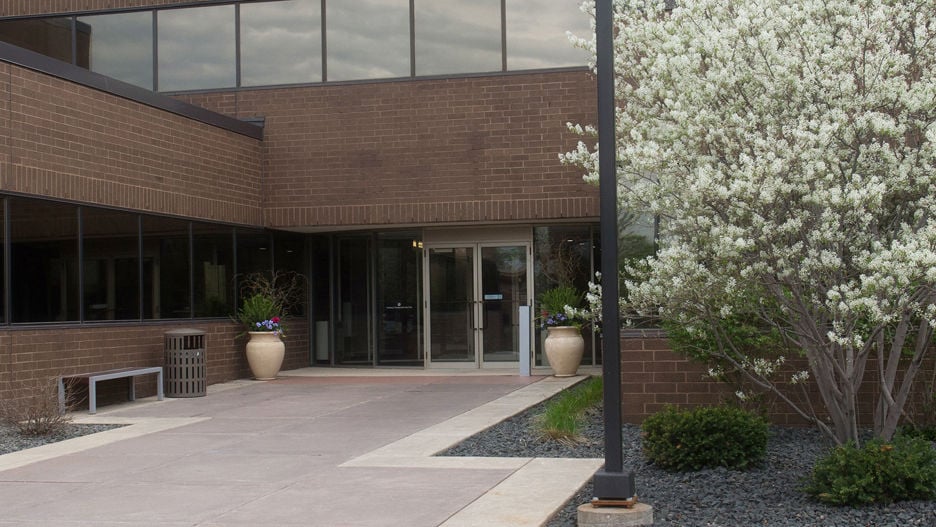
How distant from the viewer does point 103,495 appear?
7.91m

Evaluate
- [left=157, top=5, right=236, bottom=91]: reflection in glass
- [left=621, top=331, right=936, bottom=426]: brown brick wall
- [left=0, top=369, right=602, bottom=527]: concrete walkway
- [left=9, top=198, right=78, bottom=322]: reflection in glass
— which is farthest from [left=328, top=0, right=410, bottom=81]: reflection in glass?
[left=621, top=331, right=936, bottom=426]: brown brick wall

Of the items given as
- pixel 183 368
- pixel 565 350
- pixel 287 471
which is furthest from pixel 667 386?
pixel 183 368

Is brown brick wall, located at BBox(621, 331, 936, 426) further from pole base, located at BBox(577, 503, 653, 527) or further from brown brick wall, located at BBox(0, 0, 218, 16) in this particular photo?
brown brick wall, located at BBox(0, 0, 218, 16)

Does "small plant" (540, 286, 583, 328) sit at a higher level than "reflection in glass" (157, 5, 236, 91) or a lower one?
lower

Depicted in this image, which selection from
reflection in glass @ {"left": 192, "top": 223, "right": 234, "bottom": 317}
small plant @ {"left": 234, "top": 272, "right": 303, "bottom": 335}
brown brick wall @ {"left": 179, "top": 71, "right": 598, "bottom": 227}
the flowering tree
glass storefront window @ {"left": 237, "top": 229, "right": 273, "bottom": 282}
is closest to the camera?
the flowering tree

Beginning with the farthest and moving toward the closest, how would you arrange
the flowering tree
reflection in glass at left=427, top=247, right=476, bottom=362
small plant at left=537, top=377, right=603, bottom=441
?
reflection in glass at left=427, top=247, right=476, bottom=362 < small plant at left=537, top=377, right=603, bottom=441 < the flowering tree

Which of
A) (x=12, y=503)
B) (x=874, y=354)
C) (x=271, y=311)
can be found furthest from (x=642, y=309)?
(x=271, y=311)

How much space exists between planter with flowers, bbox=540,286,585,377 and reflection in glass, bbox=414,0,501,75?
13.4 feet

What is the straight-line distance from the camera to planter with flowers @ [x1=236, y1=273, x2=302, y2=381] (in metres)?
→ 17.8

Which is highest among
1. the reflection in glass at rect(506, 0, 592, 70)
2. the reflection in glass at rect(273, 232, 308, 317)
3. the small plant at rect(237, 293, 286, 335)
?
the reflection in glass at rect(506, 0, 592, 70)

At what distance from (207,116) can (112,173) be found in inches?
110

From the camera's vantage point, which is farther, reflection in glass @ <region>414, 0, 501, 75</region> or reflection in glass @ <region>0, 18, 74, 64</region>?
reflection in glass @ <region>0, 18, 74, 64</region>

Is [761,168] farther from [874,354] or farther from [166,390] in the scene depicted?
[166,390]

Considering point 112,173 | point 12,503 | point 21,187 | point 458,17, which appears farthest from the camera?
point 458,17
